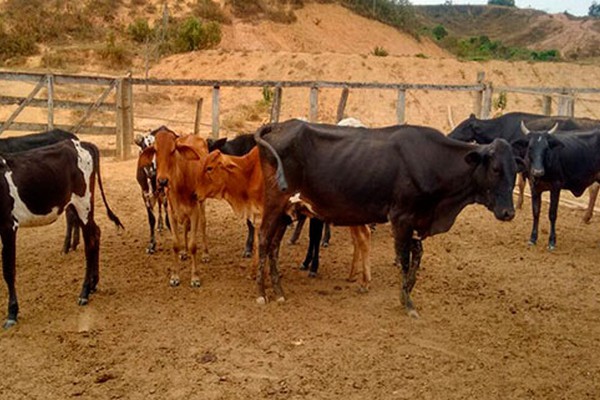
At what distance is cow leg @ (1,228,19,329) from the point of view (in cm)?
615

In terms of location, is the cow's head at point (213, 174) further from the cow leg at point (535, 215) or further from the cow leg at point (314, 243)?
the cow leg at point (535, 215)

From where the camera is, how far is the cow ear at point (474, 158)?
644cm

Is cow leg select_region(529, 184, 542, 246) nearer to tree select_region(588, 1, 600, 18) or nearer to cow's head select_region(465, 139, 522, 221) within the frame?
cow's head select_region(465, 139, 522, 221)

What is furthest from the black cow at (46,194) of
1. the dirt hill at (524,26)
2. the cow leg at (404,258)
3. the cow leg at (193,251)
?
the dirt hill at (524,26)

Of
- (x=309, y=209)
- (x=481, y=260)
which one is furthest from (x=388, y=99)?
(x=309, y=209)

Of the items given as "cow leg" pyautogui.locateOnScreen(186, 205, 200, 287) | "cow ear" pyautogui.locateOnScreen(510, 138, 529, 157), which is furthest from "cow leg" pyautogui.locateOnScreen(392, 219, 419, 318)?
"cow ear" pyautogui.locateOnScreen(510, 138, 529, 157)

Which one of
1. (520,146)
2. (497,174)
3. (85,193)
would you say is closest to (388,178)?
(497,174)

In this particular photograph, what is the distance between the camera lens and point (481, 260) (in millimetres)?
8727

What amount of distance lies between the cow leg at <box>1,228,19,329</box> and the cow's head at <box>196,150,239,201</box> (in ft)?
7.30

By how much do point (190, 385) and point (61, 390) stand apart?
1012mm

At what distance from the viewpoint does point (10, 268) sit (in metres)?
6.27

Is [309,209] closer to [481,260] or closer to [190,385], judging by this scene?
[190,385]

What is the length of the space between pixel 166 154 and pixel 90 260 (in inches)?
56.3

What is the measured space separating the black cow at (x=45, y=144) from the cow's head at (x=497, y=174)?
16.7 ft
